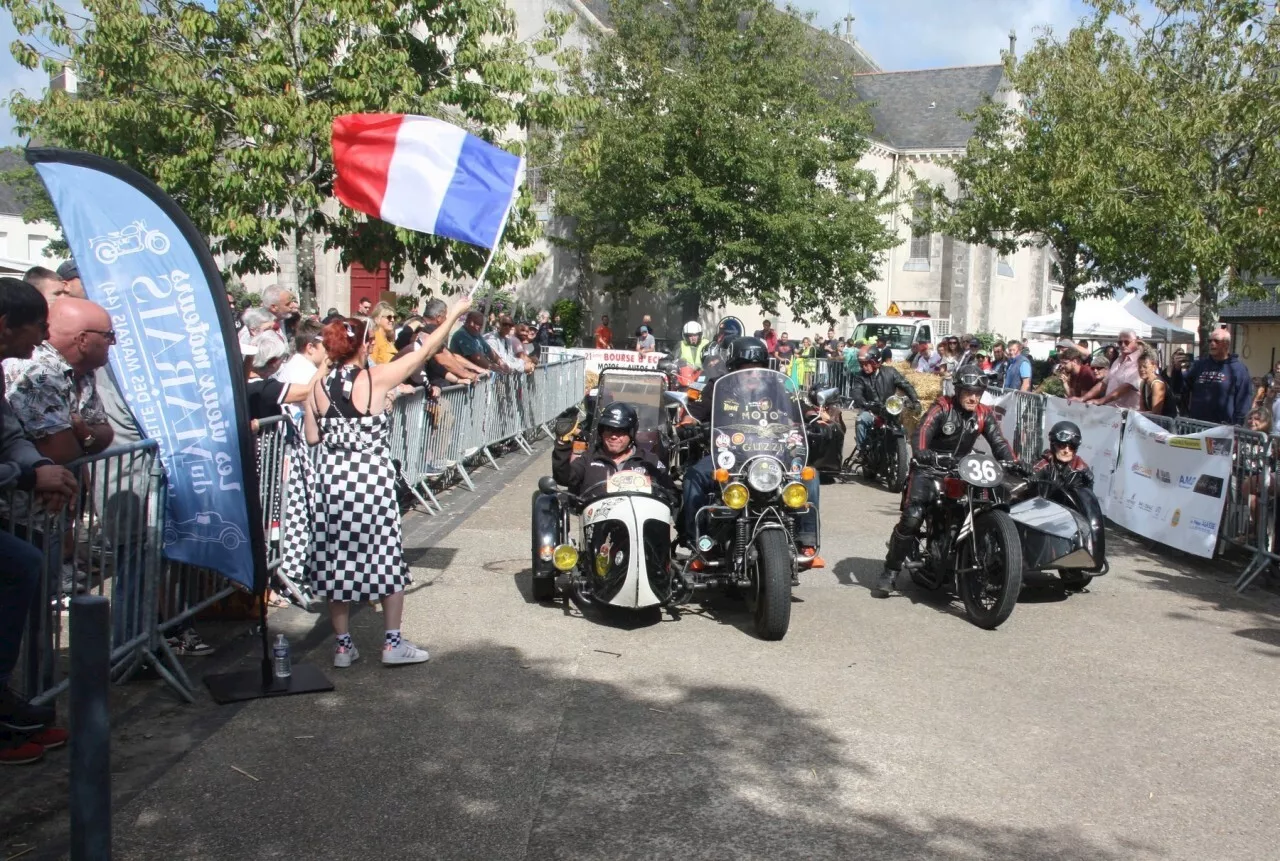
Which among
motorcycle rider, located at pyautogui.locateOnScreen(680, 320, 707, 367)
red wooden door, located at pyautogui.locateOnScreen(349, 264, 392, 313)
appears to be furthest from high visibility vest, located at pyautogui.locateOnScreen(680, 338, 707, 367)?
red wooden door, located at pyautogui.locateOnScreen(349, 264, 392, 313)

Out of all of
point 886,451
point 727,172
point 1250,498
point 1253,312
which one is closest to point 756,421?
point 1250,498

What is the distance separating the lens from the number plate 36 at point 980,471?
305 inches

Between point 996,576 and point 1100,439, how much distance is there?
19.3 feet

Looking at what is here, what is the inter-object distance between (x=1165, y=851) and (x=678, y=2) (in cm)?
3385

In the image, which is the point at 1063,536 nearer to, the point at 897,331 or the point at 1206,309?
the point at 1206,309

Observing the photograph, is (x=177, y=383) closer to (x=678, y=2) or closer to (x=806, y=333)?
(x=678, y=2)

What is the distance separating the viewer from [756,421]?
7582 mm

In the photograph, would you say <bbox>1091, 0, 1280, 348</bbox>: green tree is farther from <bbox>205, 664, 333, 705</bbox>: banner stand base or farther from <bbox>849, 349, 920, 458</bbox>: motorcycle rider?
<bbox>205, 664, 333, 705</bbox>: banner stand base

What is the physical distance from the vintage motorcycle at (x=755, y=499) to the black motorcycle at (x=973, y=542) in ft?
3.92

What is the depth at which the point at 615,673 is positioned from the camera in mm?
6270

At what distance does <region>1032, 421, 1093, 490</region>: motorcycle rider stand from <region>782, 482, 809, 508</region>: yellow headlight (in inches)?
107

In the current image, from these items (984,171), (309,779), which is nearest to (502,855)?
(309,779)

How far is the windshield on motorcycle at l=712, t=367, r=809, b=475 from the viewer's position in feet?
24.4

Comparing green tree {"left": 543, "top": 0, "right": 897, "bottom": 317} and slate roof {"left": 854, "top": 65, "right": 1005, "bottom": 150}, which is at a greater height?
slate roof {"left": 854, "top": 65, "right": 1005, "bottom": 150}
